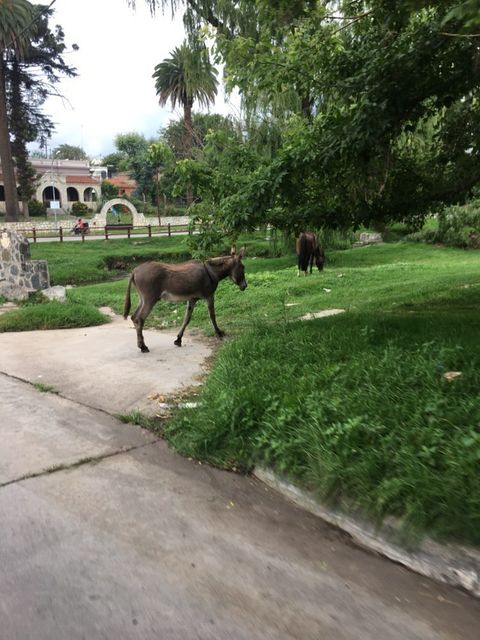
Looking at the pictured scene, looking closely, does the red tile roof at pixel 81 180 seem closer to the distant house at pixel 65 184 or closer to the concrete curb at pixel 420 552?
the distant house at pixel 65 184

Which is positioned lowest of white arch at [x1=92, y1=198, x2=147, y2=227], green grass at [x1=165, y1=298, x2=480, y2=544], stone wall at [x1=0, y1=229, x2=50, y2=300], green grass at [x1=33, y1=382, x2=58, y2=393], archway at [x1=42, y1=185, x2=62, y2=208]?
green grass at [x1=33, y1=382, x2=58, y2=393]

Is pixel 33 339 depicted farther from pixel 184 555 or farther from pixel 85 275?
pixel 85 275

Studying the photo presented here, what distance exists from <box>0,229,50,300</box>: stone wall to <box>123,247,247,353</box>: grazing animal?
5.79 m

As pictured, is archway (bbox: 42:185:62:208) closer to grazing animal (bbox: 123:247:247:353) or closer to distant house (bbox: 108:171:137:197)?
distant house (bbox: 108:171:137:197)

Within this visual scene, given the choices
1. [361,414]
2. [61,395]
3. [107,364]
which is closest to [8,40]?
[107,364]

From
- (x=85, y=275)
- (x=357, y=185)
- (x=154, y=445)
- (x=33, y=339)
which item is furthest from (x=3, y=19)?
(x=154, y=445)

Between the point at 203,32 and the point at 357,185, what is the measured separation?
296 centimetres

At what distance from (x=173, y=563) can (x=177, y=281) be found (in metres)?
5.37

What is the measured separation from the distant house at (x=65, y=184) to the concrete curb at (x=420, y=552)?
6187 centimetres

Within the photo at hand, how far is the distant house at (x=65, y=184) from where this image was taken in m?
63.4

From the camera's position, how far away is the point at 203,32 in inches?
299

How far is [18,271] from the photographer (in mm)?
13062

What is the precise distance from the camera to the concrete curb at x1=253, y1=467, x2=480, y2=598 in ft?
9.16

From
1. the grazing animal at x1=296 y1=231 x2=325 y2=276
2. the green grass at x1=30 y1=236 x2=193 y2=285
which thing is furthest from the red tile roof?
the grazing animal at x1=296 y1=231 x2=325 y2=276
